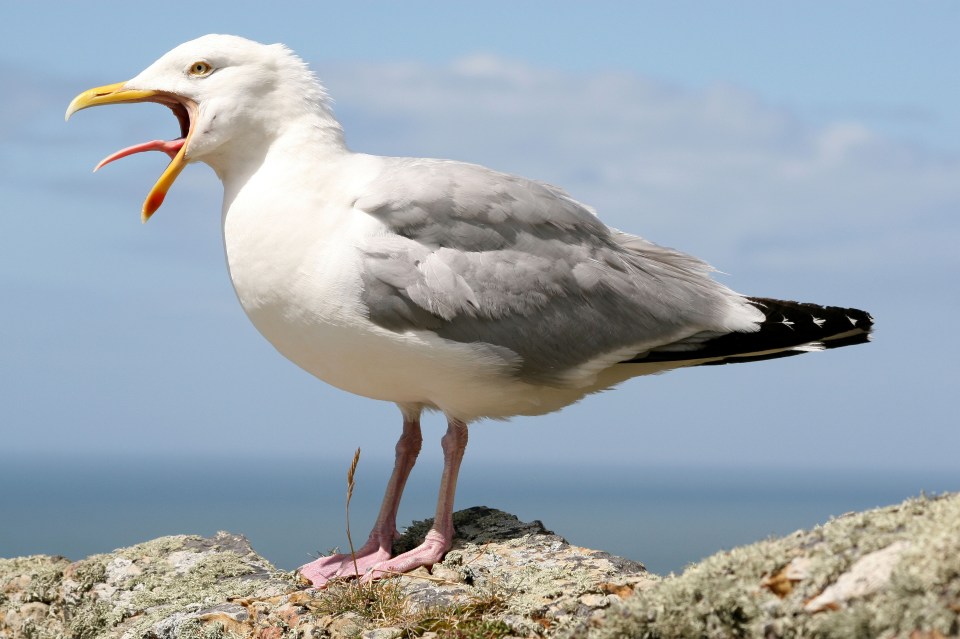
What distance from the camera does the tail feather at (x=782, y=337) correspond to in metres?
6.91

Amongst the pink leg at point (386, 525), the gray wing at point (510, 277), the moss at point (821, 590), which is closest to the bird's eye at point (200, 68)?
the gray wing at point (510, 277)

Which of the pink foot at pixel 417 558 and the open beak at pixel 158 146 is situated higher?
the open beak at pixel 158 146

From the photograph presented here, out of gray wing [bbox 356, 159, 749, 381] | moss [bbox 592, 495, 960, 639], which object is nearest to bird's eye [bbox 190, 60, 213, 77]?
gray wing [bbox 356, 159, 749, 381]

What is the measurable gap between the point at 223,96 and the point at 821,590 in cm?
474

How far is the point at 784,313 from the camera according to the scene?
7.10 metres

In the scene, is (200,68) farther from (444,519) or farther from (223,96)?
(444,519)

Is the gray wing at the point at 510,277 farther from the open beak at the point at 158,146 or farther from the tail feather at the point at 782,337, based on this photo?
the open beak at the point at 158,146

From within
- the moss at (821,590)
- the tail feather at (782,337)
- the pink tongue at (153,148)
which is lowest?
the moss at (821,590)

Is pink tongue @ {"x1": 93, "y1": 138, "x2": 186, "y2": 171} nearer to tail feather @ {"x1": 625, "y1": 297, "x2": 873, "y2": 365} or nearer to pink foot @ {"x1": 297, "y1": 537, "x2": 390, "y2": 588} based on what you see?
pink foot @ {"x1": 297, "y1": 537, "x2": 390, "y2": 588}

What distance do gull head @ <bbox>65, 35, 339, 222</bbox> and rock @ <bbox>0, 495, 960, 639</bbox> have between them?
2.45 metres

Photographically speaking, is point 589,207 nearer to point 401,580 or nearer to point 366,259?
point 366,259

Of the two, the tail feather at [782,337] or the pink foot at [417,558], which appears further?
the tail feather at [782,337]

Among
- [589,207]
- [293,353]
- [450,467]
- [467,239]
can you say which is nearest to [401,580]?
[450,467]

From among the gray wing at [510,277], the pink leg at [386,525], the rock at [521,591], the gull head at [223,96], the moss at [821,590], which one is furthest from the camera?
the pink leg at [386,525]
